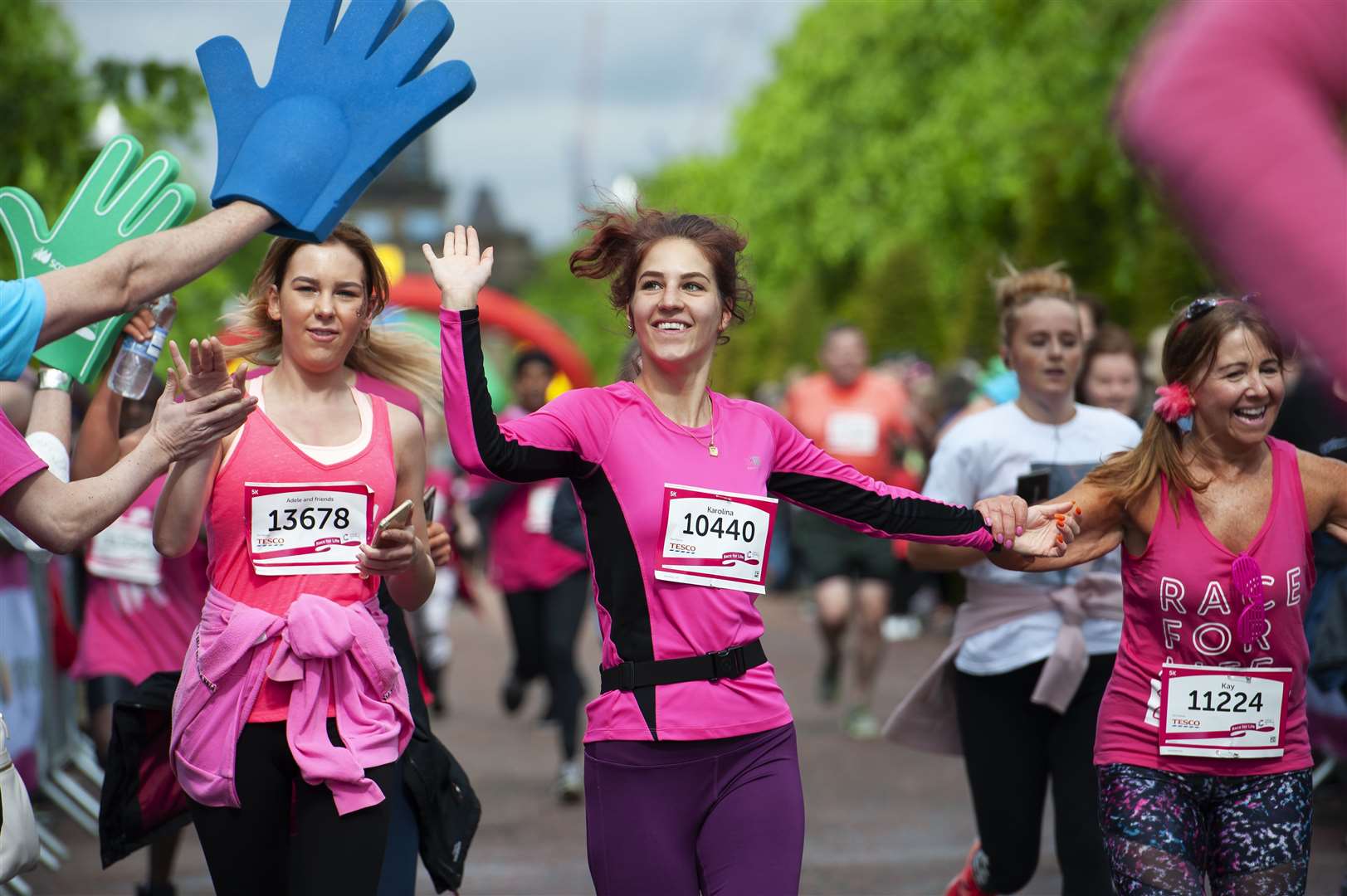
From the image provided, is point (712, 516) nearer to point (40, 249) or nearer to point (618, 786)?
point (618, 786)

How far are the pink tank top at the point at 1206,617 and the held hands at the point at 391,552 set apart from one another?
174 cm

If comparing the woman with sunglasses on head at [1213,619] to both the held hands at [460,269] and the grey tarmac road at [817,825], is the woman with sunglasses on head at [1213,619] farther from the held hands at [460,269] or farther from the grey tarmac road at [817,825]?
the grey tarmac road at [817,825]

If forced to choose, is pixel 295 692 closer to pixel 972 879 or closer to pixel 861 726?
pixel 972 879

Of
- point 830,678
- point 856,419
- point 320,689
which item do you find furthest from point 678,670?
point 856,419

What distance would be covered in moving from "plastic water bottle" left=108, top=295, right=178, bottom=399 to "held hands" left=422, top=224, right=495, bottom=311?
126 centimetres

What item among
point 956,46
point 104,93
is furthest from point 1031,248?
point 104,93

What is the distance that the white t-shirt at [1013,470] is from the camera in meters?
5.41

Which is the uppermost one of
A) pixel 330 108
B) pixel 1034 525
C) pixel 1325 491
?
pixel 330 108

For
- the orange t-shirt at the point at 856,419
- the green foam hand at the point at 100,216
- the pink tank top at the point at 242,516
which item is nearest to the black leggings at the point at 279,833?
the pink tank top at the point at 242,516

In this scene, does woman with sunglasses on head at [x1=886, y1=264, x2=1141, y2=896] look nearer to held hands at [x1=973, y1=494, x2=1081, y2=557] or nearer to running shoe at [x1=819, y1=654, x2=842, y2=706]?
held hands at [x1=973, y1=494, x2=1081, y2=557]

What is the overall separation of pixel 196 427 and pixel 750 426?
1282 millimetres

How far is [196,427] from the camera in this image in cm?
356

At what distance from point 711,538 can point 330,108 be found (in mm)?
1232

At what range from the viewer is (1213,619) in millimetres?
4160
